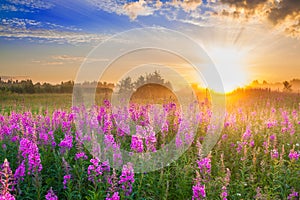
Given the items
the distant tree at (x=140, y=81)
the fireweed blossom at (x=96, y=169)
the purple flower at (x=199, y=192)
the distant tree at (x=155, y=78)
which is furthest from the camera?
the distant tree at (x=140, y=81)

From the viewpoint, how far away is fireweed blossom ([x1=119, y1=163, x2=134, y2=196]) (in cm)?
354

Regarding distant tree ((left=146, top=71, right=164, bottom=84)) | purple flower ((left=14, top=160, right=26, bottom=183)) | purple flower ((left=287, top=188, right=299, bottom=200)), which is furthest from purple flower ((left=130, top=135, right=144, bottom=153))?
distant tree ((left=146, top=71, right=164, bottom=84))

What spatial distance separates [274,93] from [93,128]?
14521 mm

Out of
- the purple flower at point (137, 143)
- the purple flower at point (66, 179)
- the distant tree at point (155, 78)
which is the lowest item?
the purple flower at point (66, 179)

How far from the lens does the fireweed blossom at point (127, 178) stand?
3.54m

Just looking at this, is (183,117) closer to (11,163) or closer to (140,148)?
(140,148)

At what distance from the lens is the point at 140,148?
160 inches

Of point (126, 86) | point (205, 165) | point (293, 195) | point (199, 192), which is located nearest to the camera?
point (199, 192)

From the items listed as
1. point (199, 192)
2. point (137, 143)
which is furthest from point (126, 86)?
point (199, 192)

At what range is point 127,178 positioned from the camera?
3.61 metres

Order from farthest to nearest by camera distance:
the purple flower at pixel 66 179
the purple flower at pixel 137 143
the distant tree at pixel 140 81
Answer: the distant tree at pixel 140 81, the purple flower at pixel 137 143, the purple flower at pixel 66 179

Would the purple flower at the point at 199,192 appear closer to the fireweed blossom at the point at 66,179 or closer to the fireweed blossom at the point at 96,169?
the fireweed blossom at the point at 96,169

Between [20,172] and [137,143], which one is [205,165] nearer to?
[137,143]

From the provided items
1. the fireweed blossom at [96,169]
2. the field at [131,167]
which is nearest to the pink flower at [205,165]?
the field at [131,167]
